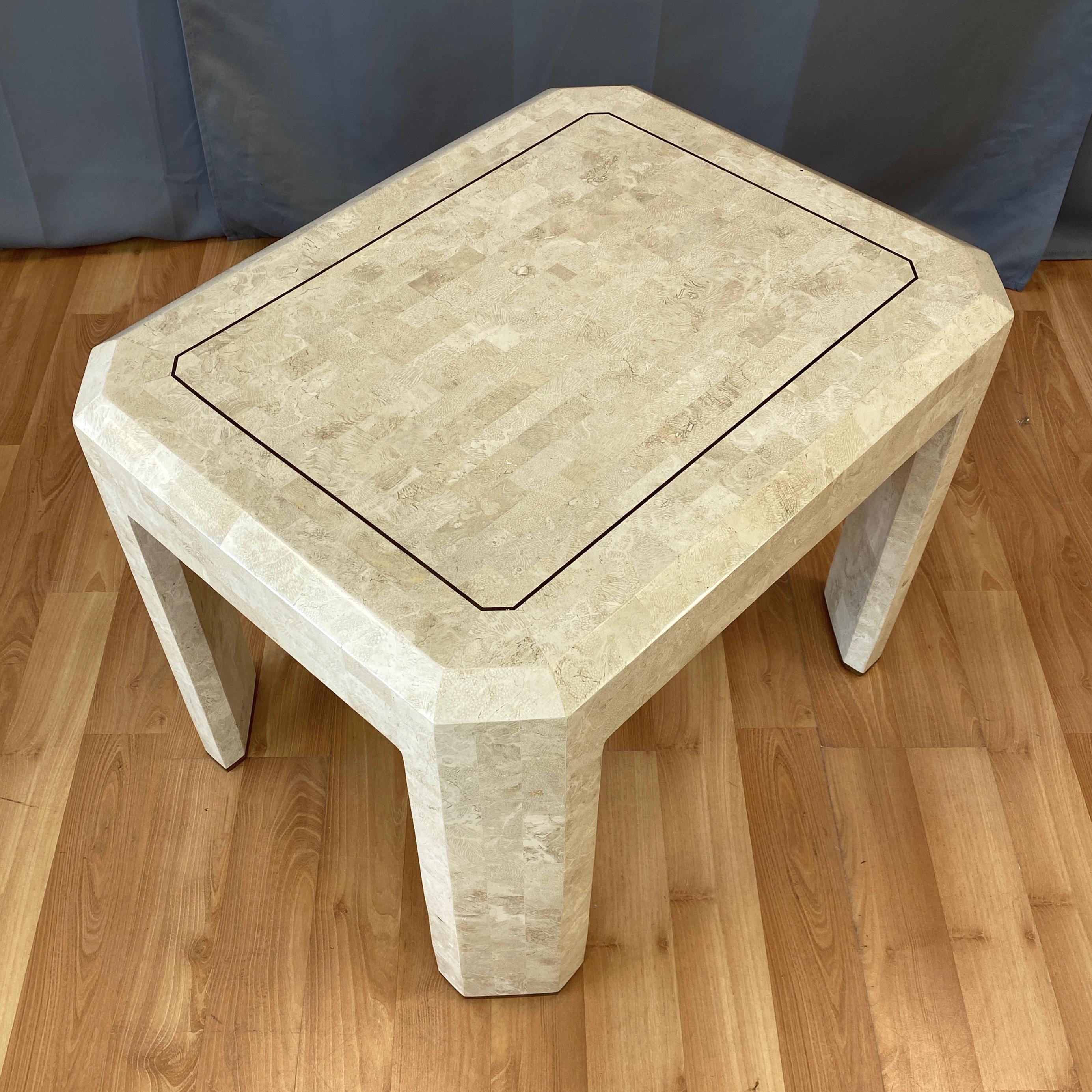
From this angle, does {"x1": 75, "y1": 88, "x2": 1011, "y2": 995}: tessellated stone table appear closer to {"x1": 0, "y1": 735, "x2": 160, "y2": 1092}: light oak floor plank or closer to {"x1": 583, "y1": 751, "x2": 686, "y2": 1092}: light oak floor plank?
{"x1": 583, "y1": 751, "x2": 686, "y2": 1092}: light oak floor plank

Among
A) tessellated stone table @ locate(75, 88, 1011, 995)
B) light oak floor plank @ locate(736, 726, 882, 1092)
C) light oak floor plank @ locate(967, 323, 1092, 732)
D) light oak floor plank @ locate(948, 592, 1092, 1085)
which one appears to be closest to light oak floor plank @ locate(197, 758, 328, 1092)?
tessellated stone table @ locate(75, 88, 1011, 995)

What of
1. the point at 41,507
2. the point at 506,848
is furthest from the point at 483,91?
the point at 506,848

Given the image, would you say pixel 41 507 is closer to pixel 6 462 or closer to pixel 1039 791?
pixel 6 462

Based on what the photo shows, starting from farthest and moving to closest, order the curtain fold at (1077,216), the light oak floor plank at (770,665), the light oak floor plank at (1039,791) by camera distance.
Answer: the curtain fold at (1077,216)
the light oak floor plank at (770,665)
the light oak floor plank at (1039,791)

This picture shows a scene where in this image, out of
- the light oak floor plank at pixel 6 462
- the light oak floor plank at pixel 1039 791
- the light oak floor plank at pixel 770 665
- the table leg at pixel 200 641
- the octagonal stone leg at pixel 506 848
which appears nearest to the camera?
the octagonal stone leg at pixel 506 848

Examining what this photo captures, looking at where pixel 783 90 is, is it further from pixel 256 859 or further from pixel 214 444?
pixel 256 859

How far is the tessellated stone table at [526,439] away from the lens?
80 cm

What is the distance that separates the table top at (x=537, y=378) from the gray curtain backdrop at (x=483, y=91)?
1.74 ft

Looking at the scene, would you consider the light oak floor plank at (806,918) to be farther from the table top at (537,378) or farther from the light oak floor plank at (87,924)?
the light oak floor plank at (87,924)

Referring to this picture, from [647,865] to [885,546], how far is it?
1.41 ft

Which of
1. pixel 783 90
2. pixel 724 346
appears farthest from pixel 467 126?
pixel 724 346

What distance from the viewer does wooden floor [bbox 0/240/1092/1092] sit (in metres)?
1.09

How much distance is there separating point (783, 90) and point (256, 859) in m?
1.28

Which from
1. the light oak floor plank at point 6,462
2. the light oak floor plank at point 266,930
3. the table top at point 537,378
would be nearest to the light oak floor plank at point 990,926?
the table top at point 537,378
